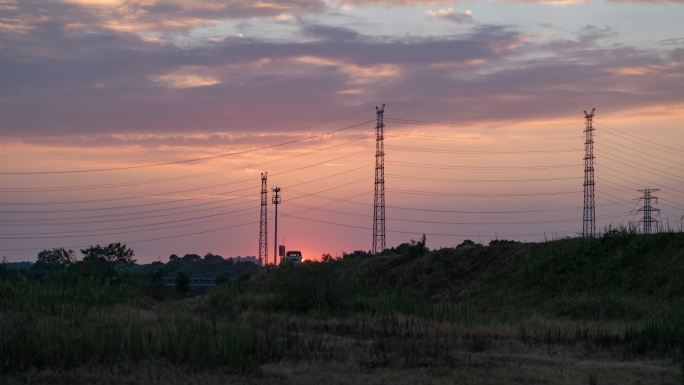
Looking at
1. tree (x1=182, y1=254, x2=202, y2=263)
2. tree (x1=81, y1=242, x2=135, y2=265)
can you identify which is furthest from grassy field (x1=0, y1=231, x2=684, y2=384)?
tree (x1=182, y1=254, x2=202, y2=263)

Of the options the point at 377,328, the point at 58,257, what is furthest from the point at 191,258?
the point at 377,328

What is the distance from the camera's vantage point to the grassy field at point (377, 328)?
54.6 feet

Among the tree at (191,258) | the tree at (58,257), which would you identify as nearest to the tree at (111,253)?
the tree at (58,257)

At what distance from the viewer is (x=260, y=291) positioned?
35969mm

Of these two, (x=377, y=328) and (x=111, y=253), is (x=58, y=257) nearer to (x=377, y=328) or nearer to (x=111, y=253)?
(x=111, y=253)

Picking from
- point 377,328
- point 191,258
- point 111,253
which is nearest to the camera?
point 377,328

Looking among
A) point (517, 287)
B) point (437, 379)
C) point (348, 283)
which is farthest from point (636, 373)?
point (517, 287)

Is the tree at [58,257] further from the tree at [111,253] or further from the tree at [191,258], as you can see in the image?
the tree at [191,258]

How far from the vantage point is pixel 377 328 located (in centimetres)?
2525

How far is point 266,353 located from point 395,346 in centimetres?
346

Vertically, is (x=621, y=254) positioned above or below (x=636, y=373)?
above

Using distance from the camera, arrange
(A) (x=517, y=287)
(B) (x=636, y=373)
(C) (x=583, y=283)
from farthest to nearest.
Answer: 1. (A) (x=517, y=287)
2. (C) (x=583, y=283)
3. (B) (x=636, y=373)

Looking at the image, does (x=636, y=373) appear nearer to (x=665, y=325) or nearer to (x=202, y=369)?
(x=665, y=325)

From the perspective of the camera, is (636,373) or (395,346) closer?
(636,373)
